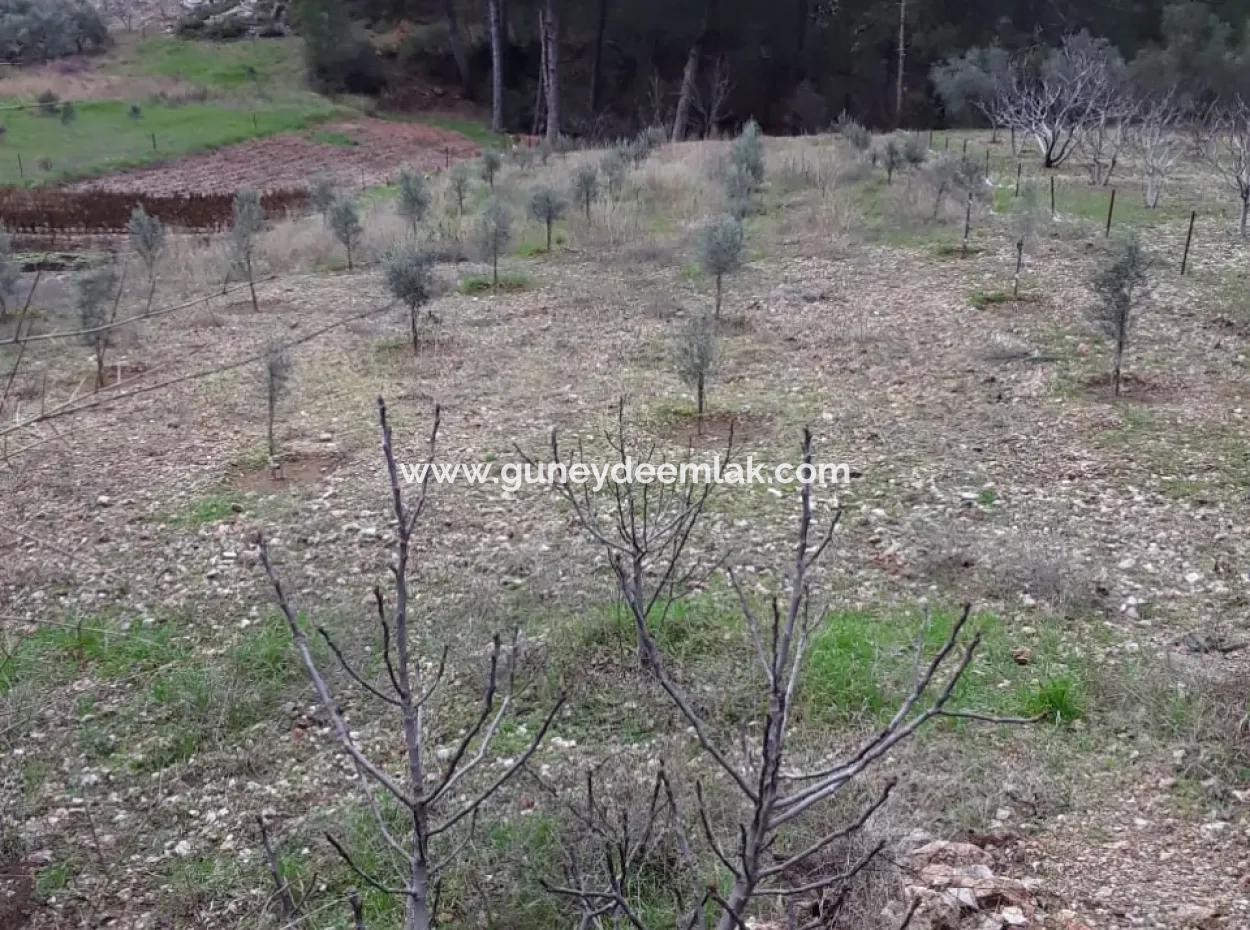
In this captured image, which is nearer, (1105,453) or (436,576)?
(436,576)

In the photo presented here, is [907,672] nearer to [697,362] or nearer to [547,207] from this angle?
[697,362]

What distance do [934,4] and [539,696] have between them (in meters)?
27.4

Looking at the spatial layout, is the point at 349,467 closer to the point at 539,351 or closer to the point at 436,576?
the point at 436,576

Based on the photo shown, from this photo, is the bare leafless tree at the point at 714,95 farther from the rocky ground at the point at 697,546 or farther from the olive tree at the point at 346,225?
the rocky ground at the point at 697,546

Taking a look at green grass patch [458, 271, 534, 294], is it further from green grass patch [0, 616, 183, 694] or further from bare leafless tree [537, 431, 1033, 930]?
green grass patch [0, 616, 183, 694]

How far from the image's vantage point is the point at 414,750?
5.98 feet

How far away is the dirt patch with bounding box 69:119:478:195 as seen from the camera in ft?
75.4

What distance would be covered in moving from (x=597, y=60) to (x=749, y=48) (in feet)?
14.6

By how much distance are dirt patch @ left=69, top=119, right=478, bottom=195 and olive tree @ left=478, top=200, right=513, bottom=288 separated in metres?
10.2

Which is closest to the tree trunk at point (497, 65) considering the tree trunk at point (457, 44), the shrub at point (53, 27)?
the tree trunk at point (457, 44)

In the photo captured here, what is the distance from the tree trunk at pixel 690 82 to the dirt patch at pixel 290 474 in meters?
20.0

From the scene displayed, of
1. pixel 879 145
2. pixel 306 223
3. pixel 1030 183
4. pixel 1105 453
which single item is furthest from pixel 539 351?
pixel 879 145

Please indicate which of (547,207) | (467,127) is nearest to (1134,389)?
(547,207)

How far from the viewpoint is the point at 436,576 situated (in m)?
5.63
